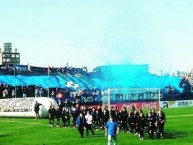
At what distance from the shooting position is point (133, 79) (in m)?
61.6

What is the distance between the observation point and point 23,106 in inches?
1796

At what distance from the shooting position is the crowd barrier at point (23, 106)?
4348 centimetres

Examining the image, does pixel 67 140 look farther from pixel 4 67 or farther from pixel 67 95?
pixel 4 67

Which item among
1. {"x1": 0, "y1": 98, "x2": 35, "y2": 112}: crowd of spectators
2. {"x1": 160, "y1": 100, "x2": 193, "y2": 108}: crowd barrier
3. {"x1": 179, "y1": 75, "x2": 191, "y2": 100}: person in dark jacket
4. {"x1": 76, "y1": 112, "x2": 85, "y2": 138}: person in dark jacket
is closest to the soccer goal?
{"x1": 0, "y1": 98, "x2": 35, "y2": 112}: crowd of spectators

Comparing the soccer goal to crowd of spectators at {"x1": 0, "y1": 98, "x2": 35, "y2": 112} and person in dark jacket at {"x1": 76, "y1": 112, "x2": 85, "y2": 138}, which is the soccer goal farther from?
person in dark jacket at {"x1": 76, "y1": 112, "x2": 85, "y2": 138}

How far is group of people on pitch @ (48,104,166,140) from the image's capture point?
2883 cm

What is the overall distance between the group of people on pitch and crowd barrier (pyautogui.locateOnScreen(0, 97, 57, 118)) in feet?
19.8

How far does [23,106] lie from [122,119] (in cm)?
1616

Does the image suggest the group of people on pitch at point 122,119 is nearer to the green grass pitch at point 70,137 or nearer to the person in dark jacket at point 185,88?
the green grass pitch at point 70,137

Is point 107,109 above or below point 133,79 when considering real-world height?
below

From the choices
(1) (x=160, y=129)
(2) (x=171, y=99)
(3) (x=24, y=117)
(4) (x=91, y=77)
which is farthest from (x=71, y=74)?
(1) (x=160, y=129)

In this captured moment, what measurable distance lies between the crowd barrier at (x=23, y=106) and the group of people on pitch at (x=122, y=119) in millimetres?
6023

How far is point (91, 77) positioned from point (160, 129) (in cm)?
3482

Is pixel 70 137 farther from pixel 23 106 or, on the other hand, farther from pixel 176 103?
pixel 176 103
